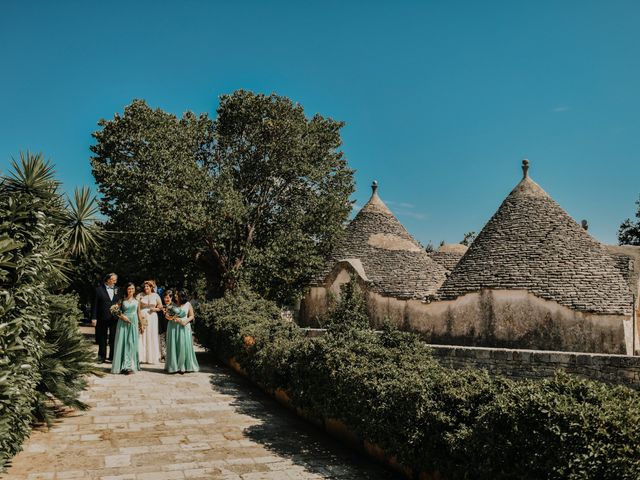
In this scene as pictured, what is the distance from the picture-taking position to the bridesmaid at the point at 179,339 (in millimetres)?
10477

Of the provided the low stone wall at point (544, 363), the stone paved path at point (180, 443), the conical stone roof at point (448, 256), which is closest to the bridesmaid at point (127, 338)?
the stone paved path at point (180, 443)

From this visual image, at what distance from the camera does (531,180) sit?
17031 millimetres

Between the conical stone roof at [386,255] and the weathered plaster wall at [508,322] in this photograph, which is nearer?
the weathered plaster wall at [508,322]

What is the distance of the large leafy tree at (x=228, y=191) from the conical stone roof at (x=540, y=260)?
5860 millimetres

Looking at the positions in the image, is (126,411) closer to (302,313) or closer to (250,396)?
(250,396)

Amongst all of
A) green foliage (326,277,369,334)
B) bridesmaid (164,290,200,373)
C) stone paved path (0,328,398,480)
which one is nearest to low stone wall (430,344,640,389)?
stone paved path (0,328,398,480)

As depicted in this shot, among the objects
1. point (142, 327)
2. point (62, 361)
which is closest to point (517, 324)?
point (142, 327)

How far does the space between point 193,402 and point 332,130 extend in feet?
46.6

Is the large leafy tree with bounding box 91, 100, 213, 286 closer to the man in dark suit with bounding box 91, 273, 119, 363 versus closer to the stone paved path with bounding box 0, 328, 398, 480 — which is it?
the man in dark suit with bounding box 91, 273, 119, 363

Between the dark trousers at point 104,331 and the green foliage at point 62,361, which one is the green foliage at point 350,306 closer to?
the dark trousers at point 104,331

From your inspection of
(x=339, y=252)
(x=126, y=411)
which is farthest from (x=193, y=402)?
(x=339, y=252)

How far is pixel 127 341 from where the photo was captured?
1015 cm

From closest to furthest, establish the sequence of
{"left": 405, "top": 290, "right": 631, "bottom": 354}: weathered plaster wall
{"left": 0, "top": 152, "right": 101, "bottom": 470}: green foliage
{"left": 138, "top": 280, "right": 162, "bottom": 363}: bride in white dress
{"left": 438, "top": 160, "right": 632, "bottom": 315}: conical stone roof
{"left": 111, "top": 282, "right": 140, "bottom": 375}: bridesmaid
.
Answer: {"left": 0, "top": 152, "right": 101, "bottom": 470}: green foliage
{"left": 111, "top": 282, "right": 140, "bottom": 375}: bridesmaid
{"left": 138, "top": 280, "right": 162, "bottom": 363}: bride in white dress
{"left": 405, "top": 290, "right": 631, "bottom": 354}: weathered plaster wall
{"left": 438, "top": 160, "right": 632, "bottom": 315}: conical stone roof

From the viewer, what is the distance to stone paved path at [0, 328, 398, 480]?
526cm
